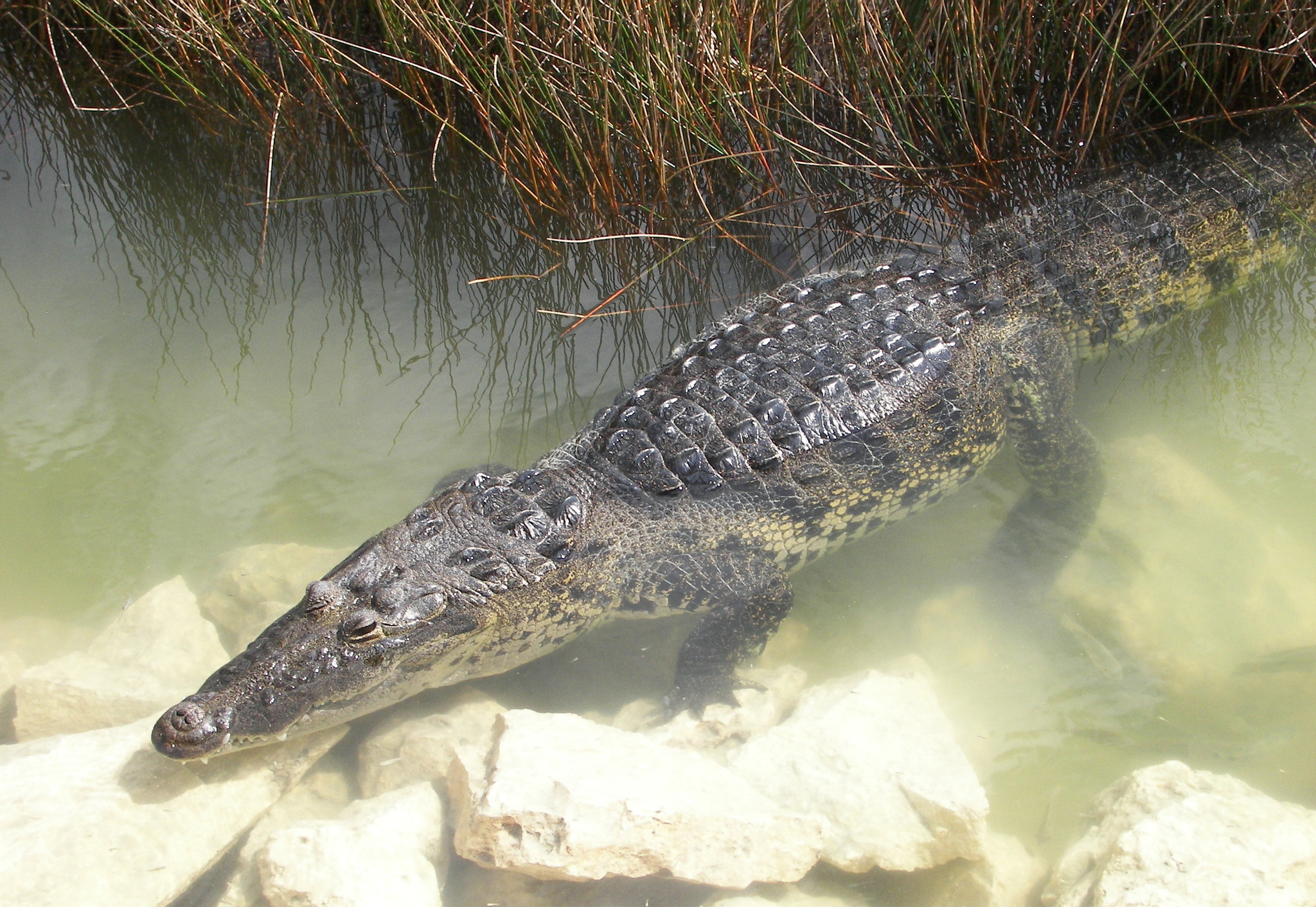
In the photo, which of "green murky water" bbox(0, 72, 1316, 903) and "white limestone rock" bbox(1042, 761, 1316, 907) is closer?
"white limestone rock" bbox(1042, 761, 1316, 907)

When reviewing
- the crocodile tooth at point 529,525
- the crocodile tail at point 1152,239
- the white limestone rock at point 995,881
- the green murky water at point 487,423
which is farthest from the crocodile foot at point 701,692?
the crocodile tail at point 1152,239

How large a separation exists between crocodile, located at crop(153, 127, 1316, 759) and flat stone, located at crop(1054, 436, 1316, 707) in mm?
148

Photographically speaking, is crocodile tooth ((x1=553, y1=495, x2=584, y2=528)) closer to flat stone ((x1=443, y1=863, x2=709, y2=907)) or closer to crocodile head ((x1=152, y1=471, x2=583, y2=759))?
crocodile head ((x1=152, y1=471, x2=583, y2=759))

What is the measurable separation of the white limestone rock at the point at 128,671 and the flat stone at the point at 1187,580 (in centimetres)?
328

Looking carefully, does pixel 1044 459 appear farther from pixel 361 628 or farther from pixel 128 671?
pixel 128 671

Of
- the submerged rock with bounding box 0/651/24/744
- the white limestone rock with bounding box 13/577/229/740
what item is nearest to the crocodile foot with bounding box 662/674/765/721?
the white limestone rock with bounding box 13/577/229/740

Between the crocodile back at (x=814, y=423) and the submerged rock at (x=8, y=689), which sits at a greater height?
the crocodile back at (x=814, y=423)

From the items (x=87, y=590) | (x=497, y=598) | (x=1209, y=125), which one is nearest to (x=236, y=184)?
(x=87, y=590)

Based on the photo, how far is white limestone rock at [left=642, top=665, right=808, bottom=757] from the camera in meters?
2.77

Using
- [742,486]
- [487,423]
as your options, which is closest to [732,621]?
[742,486]

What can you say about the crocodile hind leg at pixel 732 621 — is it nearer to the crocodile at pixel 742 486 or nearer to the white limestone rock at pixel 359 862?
the crocodile at pixel 742 486

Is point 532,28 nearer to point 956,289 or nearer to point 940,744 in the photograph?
point 956,289

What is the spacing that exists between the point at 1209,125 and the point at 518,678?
420 cm

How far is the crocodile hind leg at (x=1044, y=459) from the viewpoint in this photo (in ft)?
10.8
